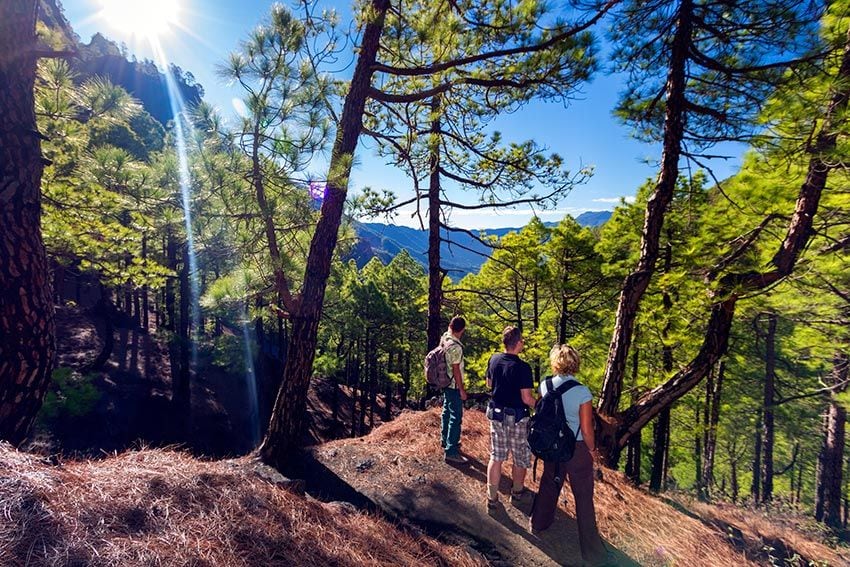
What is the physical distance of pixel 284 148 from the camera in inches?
190

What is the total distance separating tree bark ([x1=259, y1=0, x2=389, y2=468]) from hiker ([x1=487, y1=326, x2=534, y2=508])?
280cm

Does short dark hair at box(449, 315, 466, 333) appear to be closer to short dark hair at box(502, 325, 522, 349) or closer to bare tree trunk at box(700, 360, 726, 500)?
short dark hair at box(502, 325, 522, 349)

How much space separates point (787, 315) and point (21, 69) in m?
11.8

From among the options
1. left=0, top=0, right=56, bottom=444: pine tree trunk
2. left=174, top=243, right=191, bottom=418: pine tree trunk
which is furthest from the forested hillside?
left=174, top=243, right=191, bottom=418: pine tree trunk

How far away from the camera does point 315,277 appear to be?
5430 mm

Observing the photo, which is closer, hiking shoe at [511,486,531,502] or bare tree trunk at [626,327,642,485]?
hiking shoe at [511,486,531,502]

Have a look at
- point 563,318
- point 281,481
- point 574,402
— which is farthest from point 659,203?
Result: point 563,318

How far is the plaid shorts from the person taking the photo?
4.19 metres

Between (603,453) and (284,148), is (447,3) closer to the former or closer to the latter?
(284,148)

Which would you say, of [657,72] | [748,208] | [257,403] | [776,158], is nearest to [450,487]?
[776,158]

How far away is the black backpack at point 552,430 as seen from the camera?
3504 mm

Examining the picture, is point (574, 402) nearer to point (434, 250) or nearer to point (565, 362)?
point (565, 362)

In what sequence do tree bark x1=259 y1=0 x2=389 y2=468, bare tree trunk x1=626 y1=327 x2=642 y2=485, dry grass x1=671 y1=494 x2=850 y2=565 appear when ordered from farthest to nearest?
bare tree trunk x1=626 y1=327 x2=642 y2=485 < tree bark x1=259 y1=0 x2=389 y2=468 < dry grass x1=671 y1=494 x2=850 y2=565

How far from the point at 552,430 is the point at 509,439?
0.81 meters
